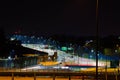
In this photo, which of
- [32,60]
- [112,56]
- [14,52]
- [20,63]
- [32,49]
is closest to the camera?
[20,63]

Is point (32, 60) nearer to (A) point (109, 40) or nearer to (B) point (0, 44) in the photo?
(B) point (0, 44)

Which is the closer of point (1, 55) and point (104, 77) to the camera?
point (104, 77)

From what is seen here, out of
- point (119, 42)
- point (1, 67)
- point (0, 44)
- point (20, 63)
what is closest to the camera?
point (1, 67)

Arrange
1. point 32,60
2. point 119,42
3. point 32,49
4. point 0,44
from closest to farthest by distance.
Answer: point 32,60, point 0,44, point 32,49, point 119,42

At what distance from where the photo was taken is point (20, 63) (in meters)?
40.3

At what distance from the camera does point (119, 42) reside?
136 metres

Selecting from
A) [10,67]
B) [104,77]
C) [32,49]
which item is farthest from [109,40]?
[104,77]

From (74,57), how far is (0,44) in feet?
76.0

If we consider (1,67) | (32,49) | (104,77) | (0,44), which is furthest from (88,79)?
(32,49)

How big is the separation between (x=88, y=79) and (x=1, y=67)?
1770 cm

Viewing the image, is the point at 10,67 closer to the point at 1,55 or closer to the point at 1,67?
the point at 1,67

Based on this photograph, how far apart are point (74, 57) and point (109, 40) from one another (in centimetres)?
6943

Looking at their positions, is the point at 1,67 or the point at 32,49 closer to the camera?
the point at 1,67

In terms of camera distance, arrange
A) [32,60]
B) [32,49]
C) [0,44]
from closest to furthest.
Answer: [32,60] → [0,44] → [32,49]
